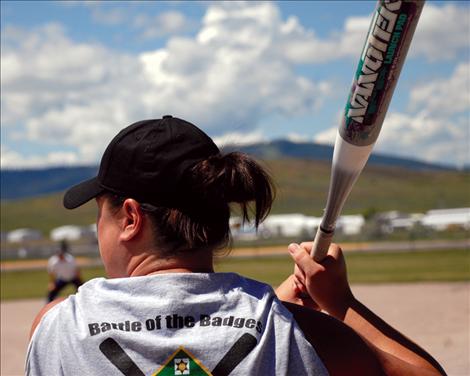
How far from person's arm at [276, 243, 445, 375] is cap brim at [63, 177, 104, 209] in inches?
27.1

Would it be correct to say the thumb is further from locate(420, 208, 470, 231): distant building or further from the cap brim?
locate(420, 208, 470, 231): distant building

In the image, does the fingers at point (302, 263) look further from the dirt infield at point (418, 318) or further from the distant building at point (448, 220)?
the distant building at point (448, 220)

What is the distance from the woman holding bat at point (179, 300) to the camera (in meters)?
2.01

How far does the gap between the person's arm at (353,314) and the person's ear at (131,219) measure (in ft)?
1.95

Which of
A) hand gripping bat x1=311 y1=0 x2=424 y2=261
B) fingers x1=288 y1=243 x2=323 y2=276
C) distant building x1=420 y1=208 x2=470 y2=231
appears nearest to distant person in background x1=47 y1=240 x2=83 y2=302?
fingers x1=288 y1=243 x2=323 y2=276

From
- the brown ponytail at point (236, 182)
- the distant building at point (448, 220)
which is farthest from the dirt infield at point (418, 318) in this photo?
the distant building at point (448, 220)

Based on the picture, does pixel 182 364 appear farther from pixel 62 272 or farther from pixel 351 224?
pixel 351 224

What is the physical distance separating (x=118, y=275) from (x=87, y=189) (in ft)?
0.90

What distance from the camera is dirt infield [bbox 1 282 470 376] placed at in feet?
36.4

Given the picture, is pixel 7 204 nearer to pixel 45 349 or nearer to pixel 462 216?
pixel 462 216

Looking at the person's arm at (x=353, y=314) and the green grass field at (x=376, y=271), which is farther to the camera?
the green grass field at (x=376, y=271)

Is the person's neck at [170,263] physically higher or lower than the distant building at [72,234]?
higher

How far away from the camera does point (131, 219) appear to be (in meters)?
2.13

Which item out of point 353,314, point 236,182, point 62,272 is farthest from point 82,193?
point 62,272
